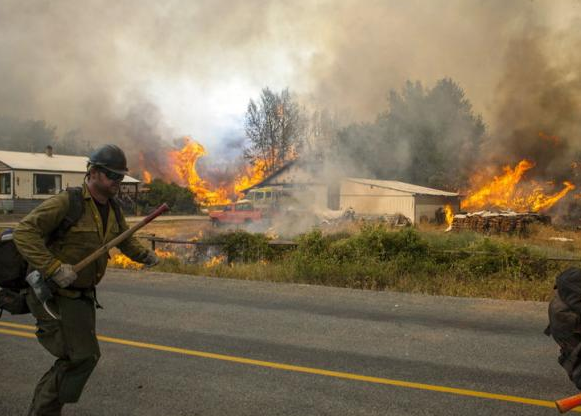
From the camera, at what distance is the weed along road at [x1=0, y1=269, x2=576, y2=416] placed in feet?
12.9

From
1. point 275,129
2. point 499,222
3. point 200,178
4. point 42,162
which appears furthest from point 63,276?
point 200,178

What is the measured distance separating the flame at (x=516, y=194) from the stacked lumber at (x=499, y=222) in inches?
93.4

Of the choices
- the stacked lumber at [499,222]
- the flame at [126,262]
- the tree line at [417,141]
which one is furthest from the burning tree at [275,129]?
the flame at [126,262]

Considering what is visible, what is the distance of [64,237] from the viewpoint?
10.6 ft

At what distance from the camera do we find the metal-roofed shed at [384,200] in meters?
24.0

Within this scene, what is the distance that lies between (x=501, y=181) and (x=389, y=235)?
1566cm

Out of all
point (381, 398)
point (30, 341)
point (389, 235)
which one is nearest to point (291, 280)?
point (389, 235)

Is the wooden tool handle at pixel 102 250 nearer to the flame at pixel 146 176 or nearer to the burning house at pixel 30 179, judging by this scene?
the burning house at pixel 30 179

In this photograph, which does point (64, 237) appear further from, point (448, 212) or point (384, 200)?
point (448, 212)

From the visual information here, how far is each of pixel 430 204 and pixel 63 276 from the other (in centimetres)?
2399

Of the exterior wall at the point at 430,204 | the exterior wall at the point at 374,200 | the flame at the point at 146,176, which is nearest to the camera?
the exterior wall at the point at 374,200

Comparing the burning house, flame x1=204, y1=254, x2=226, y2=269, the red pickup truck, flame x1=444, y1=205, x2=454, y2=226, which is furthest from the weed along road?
the burning house

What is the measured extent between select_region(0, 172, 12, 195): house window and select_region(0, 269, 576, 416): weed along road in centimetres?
2704

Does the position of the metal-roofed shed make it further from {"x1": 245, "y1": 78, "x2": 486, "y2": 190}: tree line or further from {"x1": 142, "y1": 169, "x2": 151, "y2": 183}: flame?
{"x1": 142, "y1": 169, "x2": 151, "y2": 183}: flame
